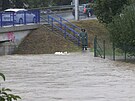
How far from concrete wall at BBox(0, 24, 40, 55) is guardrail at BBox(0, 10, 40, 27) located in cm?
48

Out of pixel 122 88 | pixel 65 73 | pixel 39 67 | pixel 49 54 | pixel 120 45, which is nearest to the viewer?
pixel 122 88

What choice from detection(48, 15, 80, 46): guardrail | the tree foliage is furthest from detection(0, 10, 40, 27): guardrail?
the tree foliage

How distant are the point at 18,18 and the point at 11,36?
1.80m

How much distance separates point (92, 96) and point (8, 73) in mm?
10182

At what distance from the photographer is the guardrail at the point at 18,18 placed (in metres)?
39.0

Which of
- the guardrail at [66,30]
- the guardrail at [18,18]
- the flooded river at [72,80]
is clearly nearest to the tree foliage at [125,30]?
the flooded river at [72,80]

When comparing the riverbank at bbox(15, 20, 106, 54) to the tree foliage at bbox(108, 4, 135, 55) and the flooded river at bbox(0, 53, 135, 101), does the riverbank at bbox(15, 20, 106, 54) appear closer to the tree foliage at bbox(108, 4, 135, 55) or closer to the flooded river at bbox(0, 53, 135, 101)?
the flooded river at bbox(0, 53, 135, 101)

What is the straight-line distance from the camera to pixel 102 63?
1164 inches

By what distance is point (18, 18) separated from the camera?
1601 inches

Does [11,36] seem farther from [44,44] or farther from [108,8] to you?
[108,8]

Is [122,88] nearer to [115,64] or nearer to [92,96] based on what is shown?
[92,96]

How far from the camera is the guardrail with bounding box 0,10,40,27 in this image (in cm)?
3904

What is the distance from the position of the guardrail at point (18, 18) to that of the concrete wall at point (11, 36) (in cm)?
48

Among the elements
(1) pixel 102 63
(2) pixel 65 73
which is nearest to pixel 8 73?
(2) pixel 65 73
